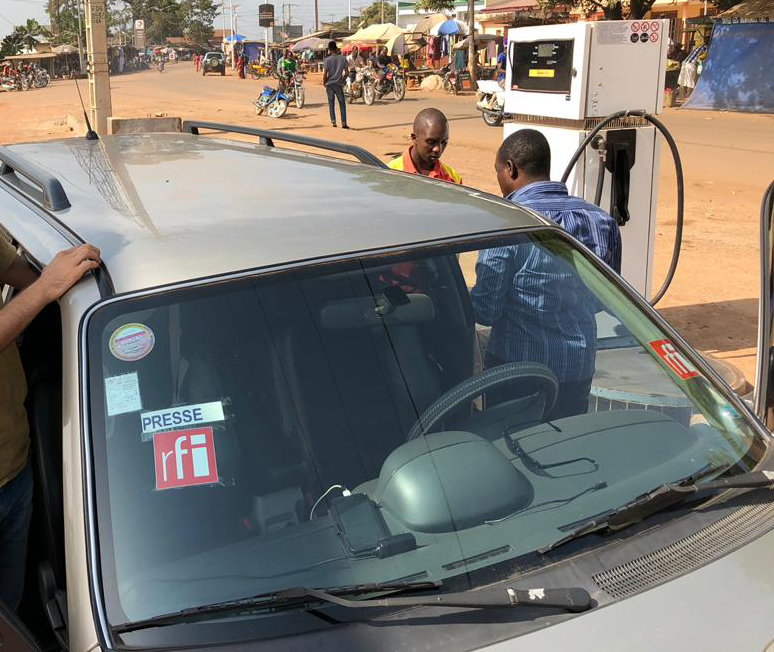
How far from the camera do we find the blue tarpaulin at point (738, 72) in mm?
21906

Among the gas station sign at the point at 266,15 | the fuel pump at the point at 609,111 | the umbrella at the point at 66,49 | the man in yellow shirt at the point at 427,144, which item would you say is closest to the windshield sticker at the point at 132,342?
the man in yellow shirt at the point at 427,144

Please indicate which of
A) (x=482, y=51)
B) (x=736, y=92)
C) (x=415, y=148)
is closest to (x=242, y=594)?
(x=415, y=148)

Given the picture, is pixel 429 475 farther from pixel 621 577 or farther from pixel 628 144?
pixel 628 144

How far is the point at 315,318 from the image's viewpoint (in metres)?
2.24

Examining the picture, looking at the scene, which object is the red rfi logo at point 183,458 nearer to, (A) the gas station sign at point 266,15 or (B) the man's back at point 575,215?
(B) the man's back at point 575,215

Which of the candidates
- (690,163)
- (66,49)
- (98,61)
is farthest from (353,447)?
(66,49)

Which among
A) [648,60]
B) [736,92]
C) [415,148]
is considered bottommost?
[736,92]

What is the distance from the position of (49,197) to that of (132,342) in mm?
687

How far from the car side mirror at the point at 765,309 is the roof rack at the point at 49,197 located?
2197 mm

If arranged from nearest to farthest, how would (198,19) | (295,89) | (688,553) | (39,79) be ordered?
(688,553), (295,89), (39,79), (198,19)

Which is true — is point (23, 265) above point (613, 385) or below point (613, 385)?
above

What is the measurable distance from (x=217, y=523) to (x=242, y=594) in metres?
0.20

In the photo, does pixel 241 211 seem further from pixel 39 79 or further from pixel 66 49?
pixel 66 49

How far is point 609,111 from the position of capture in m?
5.85
